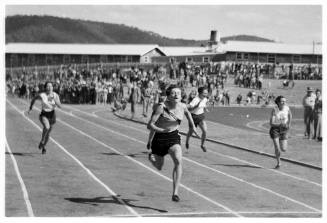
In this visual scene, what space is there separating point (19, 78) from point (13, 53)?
338 inches

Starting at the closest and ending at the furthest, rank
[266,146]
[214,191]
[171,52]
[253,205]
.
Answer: [253,205] < [214,191] < [266,146] < [171,52]

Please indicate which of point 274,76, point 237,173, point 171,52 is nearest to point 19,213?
point 237,173

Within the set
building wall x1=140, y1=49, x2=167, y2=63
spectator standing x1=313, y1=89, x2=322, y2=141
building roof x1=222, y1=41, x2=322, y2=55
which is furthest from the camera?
building wall x1=140, y1=49, x2=167, y2=63

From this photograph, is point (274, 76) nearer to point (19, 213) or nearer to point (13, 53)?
point (13, 53)

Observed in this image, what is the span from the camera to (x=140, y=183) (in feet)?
44.9

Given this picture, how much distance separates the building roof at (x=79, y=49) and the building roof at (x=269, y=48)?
9194 mm

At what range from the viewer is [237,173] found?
15469 mm

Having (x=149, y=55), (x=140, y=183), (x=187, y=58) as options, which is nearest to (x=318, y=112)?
(x=140, y=183)

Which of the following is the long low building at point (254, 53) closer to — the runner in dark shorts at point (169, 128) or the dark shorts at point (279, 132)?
the dark shorts at point (279, 132)

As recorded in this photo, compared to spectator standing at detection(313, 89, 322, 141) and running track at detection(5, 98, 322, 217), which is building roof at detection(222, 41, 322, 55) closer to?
spectator standing at detection(313, 89, 322, 141)

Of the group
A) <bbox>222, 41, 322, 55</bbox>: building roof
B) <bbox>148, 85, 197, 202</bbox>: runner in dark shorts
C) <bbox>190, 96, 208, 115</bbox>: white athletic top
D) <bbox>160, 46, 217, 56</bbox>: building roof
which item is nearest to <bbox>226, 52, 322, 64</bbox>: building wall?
<bbox>222, 41, 322, 55</bbox>: building roof

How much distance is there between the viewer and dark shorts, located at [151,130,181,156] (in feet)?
37.9

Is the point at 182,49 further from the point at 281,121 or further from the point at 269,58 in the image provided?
the point at 281,121

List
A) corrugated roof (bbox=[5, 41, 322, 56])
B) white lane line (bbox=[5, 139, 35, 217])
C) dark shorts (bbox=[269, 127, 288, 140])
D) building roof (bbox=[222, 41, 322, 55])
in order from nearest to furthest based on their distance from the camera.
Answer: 1. white lane line (bbox=[5, 139, 35, 217])
2. dark shorts (bbox=[269, 127, 288, 140])
3. corrugated roof (bbox=[5, 41, 322, 56])
4. building roof (bbox=[222, 41, 322, 55])
